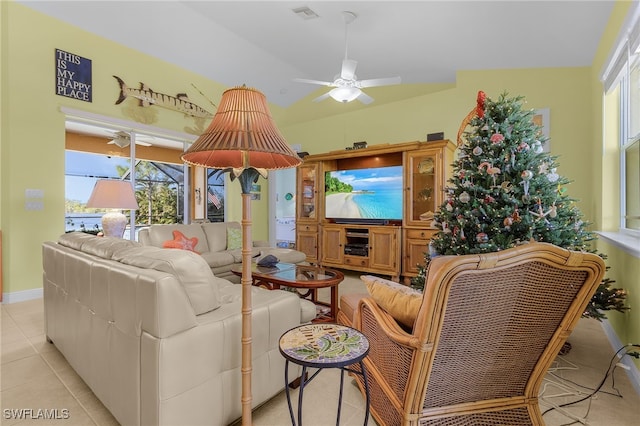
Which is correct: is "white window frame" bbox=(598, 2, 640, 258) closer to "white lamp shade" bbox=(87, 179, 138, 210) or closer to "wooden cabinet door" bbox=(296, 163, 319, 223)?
"wooden cabinet door" bbox=(296, 163, 319, 223)

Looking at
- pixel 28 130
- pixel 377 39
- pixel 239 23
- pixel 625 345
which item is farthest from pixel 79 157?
pixel 625 345

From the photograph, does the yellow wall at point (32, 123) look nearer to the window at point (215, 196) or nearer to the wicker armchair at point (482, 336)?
the window at point (215, 196)

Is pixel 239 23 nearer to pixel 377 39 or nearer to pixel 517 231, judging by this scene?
pixel 377 39

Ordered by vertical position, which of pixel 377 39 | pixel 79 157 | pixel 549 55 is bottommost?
pixel 79 157

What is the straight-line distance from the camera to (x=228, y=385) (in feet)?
4.46

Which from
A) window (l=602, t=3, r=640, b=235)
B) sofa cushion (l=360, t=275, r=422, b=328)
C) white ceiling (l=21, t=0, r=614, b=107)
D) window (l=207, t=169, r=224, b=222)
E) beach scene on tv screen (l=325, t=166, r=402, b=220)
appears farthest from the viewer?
window (l=207, t=169, r=224, b=222)

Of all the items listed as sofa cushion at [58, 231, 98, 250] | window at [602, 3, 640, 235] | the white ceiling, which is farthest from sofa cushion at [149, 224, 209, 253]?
window at [602, 3, 640, 235]

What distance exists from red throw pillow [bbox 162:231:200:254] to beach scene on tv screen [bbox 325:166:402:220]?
7.56 feet

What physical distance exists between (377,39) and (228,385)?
4.04 m

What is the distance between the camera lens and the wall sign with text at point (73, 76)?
3715mm

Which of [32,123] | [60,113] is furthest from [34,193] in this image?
[60,113]

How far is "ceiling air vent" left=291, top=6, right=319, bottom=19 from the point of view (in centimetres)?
351

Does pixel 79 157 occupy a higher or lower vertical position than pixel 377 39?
lower

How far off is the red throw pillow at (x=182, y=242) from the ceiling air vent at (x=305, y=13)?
119 inches
